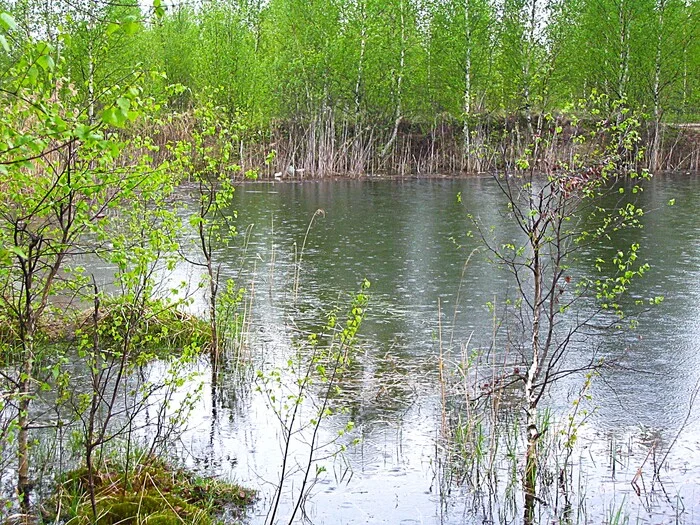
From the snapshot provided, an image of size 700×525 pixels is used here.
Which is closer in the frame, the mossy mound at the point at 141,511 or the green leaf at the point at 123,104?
the green leaf at the point at 123,104

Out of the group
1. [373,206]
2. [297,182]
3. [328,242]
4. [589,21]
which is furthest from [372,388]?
[589,21]

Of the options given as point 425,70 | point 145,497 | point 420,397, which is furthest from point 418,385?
point 425,70

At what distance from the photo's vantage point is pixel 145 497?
5.42m

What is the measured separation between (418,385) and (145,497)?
12.1ft

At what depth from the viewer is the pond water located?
20.5 feet

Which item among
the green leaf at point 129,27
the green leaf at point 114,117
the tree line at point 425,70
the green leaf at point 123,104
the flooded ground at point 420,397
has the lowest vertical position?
the flooded ground at point 420,397

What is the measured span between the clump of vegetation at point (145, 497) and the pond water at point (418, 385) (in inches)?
12.1

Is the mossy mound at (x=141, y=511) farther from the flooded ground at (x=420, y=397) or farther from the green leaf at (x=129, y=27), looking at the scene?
the green leaf at (x=129, y=27)

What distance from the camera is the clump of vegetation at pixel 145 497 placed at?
5.19 m

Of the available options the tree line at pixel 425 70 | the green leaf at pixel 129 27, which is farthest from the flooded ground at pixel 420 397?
the tree line at pixel 425 70

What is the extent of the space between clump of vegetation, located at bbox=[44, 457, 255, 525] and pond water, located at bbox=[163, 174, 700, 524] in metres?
0.31

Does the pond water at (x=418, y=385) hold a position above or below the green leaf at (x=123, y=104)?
below

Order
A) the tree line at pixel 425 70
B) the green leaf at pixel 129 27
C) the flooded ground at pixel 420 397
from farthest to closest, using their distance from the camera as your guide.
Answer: the tree line at pixel 425 70 → the flooded ground at pixel 420 397 → the green leaf at pixel 129 27

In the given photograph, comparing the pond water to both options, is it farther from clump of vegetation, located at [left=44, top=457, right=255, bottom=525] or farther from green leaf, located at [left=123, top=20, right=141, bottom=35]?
green leaf, located at [left=123, top=20, right=141, bottom=35]
